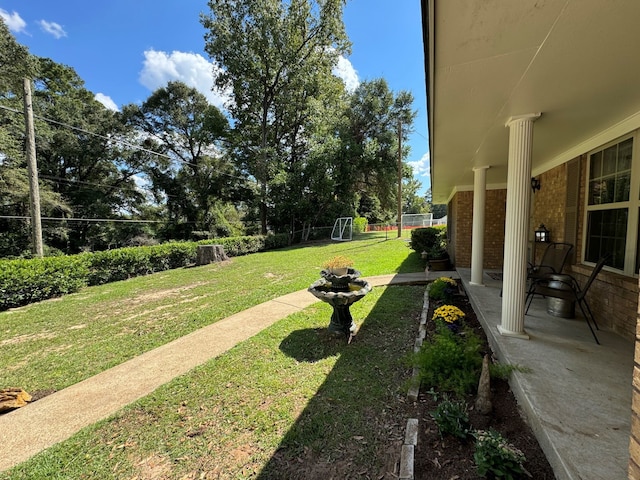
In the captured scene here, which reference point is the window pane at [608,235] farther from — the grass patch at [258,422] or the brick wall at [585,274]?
the grass patch at [258,422]

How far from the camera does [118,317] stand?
16.4ft

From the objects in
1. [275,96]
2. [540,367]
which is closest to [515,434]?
[540,367]

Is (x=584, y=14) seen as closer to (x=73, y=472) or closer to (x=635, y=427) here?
(x=635, y=427)

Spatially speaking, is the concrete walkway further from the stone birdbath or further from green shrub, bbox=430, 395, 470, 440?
green shrub, bbox=430, 395, 470, 440

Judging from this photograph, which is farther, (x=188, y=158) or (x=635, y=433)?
(x=188, y=158)

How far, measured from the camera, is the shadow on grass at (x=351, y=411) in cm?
182

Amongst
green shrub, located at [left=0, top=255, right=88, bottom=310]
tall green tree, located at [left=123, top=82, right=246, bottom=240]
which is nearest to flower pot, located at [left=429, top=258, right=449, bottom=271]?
green shrub, located at [left=0, top=255, right=88, bottom=310]

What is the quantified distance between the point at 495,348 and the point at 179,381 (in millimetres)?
3383

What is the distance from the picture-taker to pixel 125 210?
19766 millimetres

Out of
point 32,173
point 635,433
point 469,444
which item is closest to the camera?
point 635,433

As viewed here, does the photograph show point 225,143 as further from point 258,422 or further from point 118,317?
point 258,422

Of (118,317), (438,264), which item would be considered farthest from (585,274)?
(118,317)

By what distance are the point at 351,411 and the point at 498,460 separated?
1.12m

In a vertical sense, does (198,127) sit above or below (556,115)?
above
